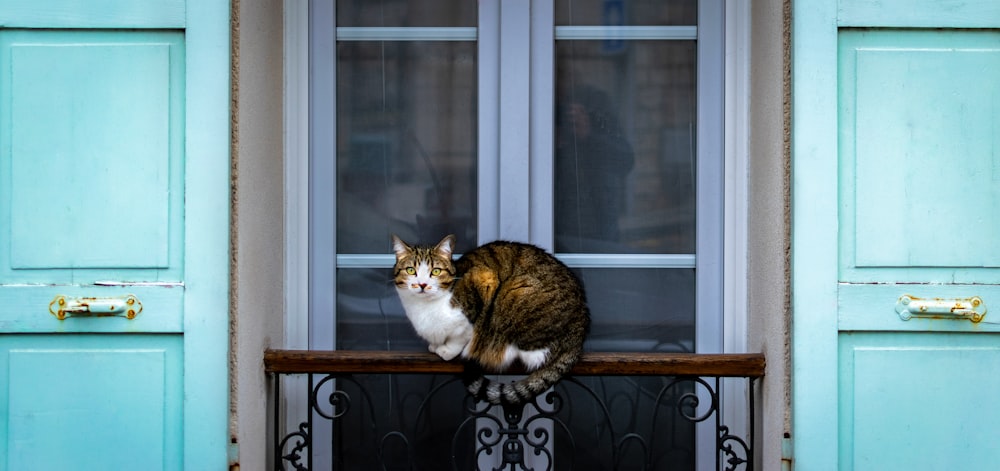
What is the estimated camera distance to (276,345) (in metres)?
2.29

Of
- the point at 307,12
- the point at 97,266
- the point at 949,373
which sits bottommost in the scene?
the point at 949,373

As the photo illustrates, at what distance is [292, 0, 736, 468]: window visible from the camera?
7.72 ft

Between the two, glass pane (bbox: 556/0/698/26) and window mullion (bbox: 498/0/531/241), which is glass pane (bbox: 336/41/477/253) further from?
glass pane (bbox: 556/0/698/26)

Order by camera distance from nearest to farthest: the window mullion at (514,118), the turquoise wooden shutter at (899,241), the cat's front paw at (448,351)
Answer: the turquoise wooden shutter at (899,241) → the cat's front paw at (448,351) → the window mullion at (514,118)

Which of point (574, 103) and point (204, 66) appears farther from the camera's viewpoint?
point (574, 103)

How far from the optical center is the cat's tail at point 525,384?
6.71 feet

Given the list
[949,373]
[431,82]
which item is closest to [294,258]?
[431,82]

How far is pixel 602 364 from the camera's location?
213 cm

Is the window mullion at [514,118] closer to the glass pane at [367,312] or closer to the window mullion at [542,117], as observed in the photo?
the window mullion at [542,117]

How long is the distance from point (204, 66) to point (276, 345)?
0.80 m

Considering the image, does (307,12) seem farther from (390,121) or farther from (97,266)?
(97,266)

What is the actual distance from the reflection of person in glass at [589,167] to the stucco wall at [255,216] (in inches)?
32.4

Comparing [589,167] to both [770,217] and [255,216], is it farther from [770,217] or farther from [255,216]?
[255,216]

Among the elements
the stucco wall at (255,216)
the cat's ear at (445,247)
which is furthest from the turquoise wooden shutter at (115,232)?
the cat's ear at (445,247)
